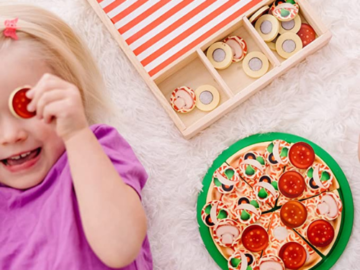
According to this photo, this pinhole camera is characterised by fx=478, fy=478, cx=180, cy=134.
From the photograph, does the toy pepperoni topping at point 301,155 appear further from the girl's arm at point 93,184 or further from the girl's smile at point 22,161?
the girl's smile at point 22,161

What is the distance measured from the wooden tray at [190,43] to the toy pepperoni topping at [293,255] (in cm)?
32

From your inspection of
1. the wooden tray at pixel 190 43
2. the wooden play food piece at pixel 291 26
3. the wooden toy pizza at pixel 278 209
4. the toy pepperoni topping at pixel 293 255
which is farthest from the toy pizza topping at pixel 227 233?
the wooden play food piece at pixel 291 26

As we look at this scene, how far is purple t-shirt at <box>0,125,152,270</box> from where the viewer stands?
790mm

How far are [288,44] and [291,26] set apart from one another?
0.04 meters

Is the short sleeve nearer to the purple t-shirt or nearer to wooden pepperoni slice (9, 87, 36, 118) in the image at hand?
the purple t-shirt

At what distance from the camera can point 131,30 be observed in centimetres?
109

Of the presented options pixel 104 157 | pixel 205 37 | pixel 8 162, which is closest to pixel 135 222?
pixel 104 157

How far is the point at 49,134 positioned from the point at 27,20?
0.67 feet

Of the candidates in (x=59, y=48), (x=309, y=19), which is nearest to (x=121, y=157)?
(x=59, y=48)

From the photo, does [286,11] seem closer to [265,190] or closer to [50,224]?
[265,190]

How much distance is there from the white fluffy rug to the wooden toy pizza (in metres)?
0.04

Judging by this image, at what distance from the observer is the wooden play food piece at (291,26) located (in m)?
1.08

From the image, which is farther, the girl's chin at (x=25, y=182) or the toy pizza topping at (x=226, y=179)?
the toy pizza topping at (x=226, y=179)

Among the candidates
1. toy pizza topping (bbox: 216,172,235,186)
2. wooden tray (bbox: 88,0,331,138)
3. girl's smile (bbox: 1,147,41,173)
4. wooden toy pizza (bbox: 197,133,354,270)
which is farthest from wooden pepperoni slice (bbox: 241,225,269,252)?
girl's smile (bbox: 1,147,41,173)
